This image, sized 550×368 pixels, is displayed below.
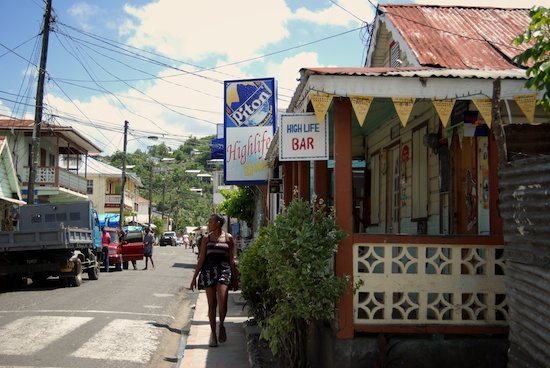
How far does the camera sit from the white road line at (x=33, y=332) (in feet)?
26.2

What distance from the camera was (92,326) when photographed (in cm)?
978

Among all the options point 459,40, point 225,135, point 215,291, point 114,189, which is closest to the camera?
point 215,291

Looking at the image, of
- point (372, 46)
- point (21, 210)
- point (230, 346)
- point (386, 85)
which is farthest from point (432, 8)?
point (21, 210)

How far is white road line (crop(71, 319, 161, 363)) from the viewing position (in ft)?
25.7

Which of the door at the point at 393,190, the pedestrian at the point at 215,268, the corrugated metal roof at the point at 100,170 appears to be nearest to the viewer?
the pedestrian at the point at 215,268

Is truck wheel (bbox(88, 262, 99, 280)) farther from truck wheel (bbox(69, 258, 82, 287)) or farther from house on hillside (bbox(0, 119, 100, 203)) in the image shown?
house on hillside (bbox(0, 119, 100, 203))

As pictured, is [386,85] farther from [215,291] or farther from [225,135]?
[225,135]

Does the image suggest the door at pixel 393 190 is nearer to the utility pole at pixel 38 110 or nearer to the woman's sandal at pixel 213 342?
the woman's sandal at pixel 213 342

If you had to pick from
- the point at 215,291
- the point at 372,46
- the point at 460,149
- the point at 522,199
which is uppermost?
the point at 372,46

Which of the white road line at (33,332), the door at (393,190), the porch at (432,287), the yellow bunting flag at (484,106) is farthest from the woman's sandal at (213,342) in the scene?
the door at (393,190)

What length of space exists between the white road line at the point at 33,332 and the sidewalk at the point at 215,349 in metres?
1.91

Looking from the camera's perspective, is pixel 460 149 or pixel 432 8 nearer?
pixel 460 149

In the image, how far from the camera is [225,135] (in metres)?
18.0

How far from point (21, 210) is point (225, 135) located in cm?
782
